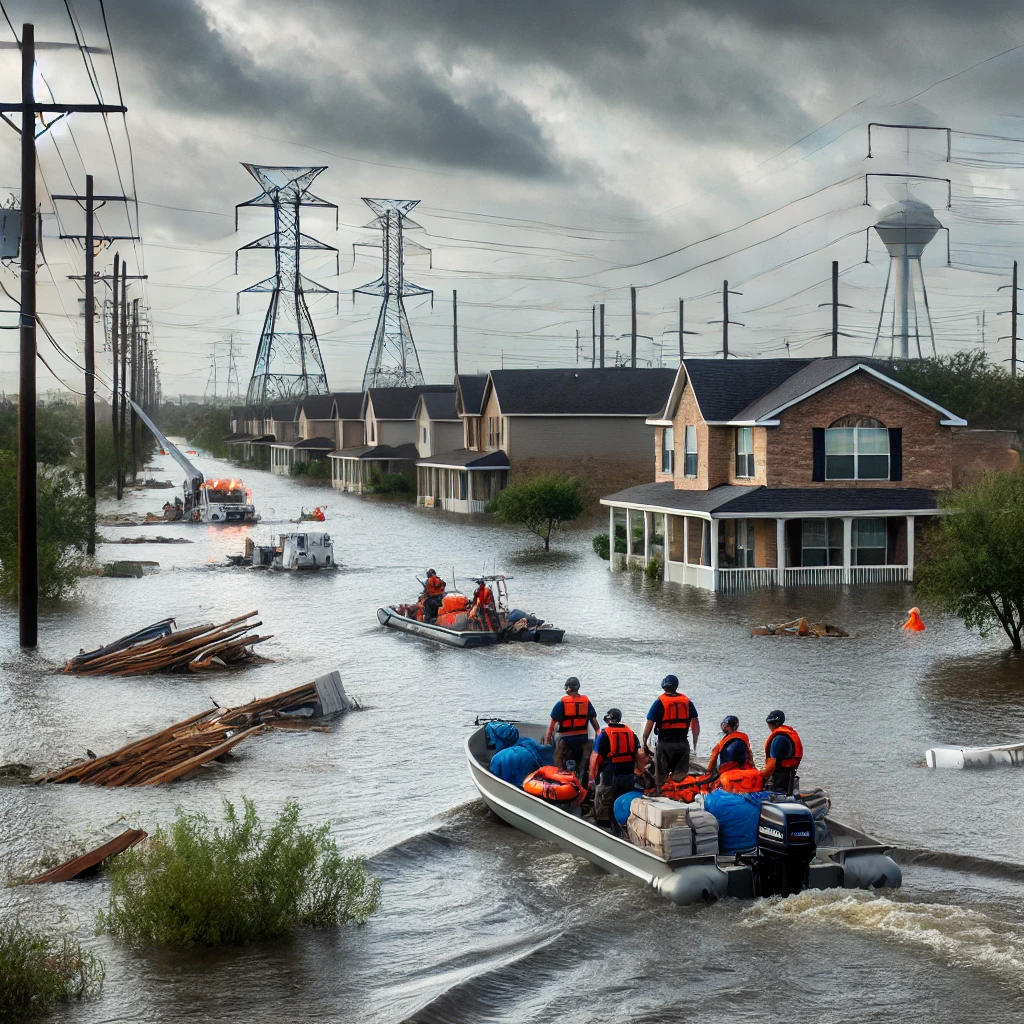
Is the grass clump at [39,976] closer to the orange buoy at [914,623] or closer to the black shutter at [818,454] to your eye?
the orange buoy at [914,623]

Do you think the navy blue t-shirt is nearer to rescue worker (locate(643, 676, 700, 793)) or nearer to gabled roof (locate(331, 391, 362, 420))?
rescue worker (locate(643, 676, 700, 793))

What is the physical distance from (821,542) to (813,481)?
77.5 inches

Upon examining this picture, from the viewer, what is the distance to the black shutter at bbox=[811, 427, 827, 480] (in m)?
43.4

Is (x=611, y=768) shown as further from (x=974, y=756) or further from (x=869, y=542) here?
(x=869, y=542)

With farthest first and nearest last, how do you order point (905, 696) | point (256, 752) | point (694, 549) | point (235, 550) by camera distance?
point (235, 550)
point (694, 549)
point (905, 696)
point (256, 752)

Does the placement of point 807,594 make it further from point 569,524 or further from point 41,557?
point 569,524

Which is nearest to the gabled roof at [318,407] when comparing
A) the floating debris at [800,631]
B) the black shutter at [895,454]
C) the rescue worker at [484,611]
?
the black shutter at [895,454]

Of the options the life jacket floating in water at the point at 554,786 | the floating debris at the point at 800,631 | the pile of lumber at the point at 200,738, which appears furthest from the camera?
the floating debris at the point at 800,631

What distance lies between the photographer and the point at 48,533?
45.3m

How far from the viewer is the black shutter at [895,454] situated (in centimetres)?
4391

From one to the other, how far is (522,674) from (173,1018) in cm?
1743

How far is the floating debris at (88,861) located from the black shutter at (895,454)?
107ft

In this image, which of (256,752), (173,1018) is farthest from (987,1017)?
(256,752)

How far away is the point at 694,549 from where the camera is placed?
44438mm
